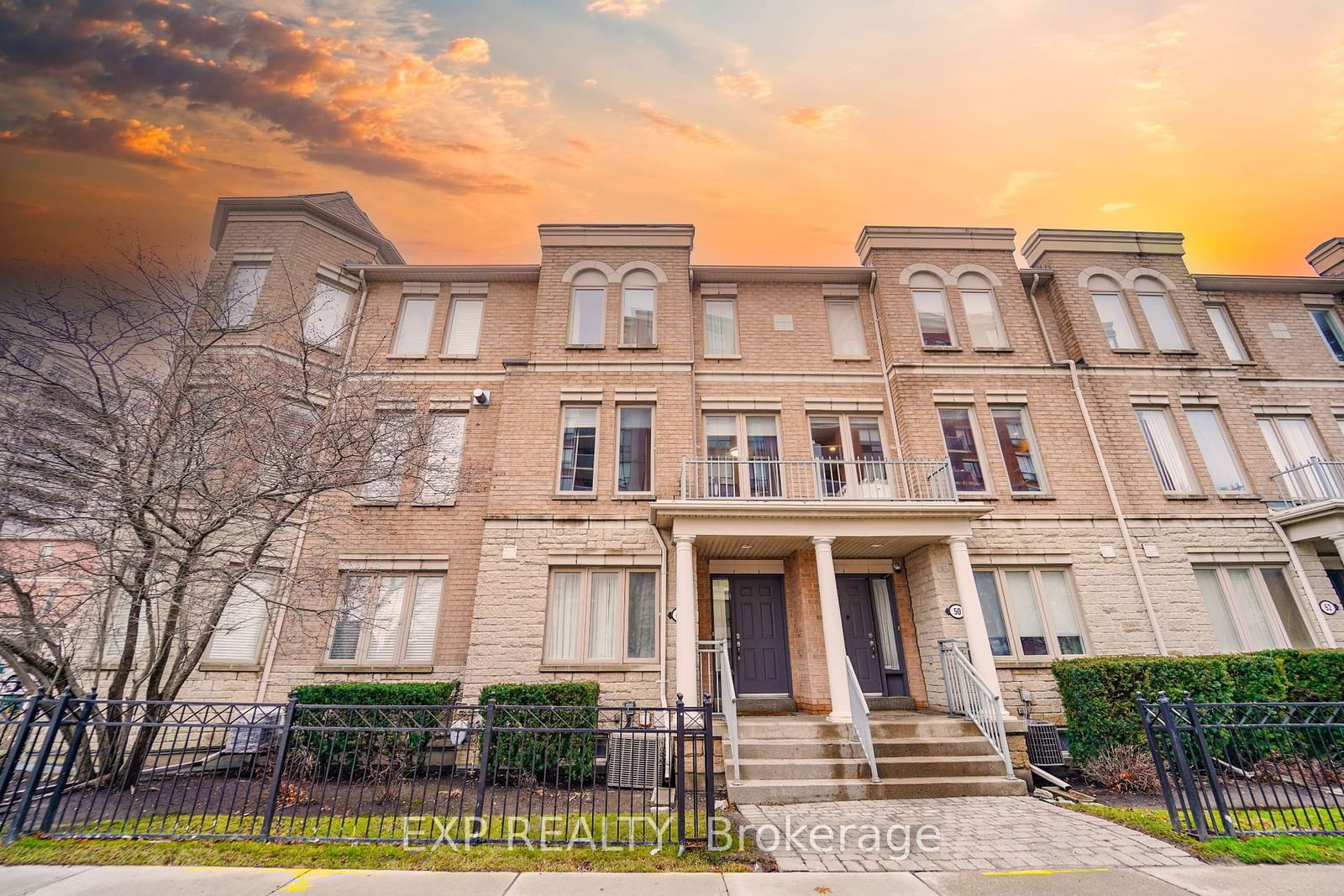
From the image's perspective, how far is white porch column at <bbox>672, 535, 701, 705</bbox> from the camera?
833 cm

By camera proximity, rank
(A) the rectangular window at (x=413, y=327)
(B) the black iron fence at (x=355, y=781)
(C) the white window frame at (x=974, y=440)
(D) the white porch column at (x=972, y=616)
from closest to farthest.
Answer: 1. (B) the black iron fence at (x=355, y=781)
2. (D) the white porch column at (x=972, y=616)
3. (C) the white window frame at (x=974, y=440)
4. (A) the rectangular window at (x=413, y=327)

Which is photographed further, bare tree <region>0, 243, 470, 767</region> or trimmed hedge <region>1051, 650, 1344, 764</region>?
trimmed hedge <region>1051, 650, 1344, 764</region>

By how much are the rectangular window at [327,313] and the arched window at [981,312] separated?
14723 millimetres

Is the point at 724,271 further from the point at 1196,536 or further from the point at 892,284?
the point at 1196,536

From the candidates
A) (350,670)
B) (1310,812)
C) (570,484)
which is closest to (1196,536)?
(1310,812)

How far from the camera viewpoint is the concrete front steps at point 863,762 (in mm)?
6977

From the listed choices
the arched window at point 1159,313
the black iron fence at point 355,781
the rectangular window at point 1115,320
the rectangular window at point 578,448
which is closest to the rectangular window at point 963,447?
the rectangular window at point 1115,320

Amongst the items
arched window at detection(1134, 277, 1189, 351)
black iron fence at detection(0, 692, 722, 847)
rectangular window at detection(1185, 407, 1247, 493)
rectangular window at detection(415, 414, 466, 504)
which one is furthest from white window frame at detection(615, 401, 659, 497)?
arched window at detection(1134, 277, 1189, 351)

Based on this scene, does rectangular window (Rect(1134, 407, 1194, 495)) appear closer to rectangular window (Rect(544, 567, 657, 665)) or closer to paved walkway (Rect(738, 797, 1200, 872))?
paved walkway (Rect(738, 797, 1200, 872))

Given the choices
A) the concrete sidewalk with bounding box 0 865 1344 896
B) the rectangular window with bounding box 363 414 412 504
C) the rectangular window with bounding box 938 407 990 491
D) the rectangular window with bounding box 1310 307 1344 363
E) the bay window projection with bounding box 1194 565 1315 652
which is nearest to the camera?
the concrete sidewalk with bounding box 0 865 1344 896

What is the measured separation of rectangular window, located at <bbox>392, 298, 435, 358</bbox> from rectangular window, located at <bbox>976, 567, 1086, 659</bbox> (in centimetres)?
1356

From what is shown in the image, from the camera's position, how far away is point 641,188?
14398 mm

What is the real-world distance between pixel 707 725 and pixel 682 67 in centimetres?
1390

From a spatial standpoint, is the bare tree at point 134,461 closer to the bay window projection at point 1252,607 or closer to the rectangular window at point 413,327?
the rectangular window at point 413,327
